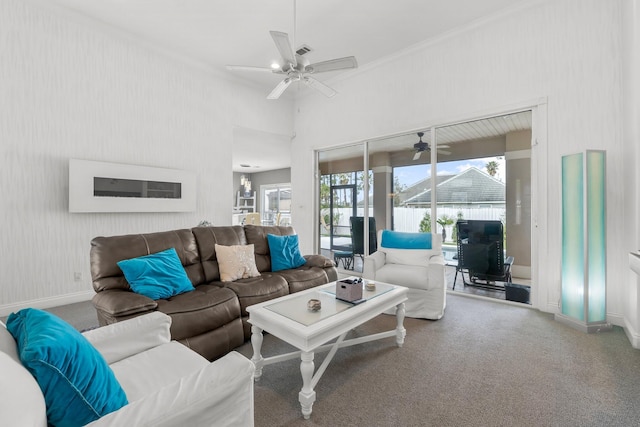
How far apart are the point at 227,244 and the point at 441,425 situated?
7.82 feet

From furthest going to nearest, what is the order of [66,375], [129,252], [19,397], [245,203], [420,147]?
[245,203] < [420,147] < [129,252] < [66,375] < [19,397]

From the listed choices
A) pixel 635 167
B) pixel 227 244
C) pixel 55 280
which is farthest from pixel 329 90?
pixel 55 280

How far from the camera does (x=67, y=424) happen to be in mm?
813

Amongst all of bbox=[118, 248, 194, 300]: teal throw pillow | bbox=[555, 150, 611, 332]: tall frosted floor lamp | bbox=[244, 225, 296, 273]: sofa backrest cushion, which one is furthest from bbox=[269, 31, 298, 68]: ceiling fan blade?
bbox=[555, 150, 611, 332]: tall frosted floor lamp

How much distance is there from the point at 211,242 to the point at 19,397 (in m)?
2.41

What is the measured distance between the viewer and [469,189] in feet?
12.5

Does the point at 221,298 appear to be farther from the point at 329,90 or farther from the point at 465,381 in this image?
the point at 329,90

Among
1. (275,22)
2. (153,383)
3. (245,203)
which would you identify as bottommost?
(153,383)

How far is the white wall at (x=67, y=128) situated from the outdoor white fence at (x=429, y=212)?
3185 mm

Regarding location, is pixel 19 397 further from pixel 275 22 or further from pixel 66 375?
pixel 275 22

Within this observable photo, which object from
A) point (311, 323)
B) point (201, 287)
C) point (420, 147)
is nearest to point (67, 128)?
point (201, 287)

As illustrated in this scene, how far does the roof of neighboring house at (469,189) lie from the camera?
11.8 ft

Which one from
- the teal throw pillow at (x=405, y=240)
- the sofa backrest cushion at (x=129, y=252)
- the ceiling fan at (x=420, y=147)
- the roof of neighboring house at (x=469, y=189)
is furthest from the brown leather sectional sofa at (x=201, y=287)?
the ceiling fan at (x=420, y=147)

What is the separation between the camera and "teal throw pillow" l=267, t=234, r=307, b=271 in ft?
10.8
